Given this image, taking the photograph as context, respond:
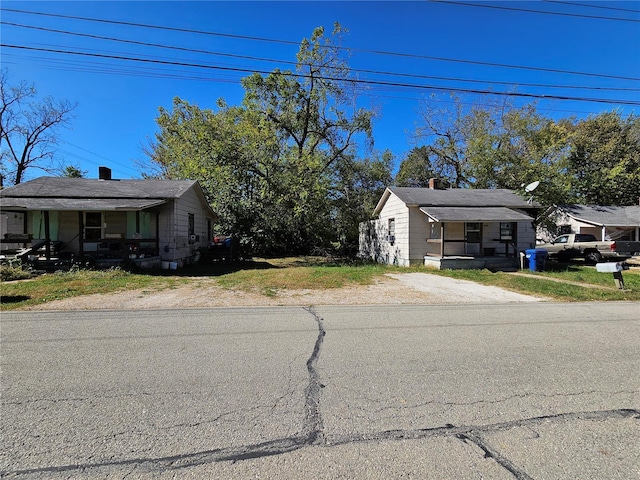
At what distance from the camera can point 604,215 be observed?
82.1 feet

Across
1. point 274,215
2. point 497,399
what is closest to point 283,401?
point 497,399

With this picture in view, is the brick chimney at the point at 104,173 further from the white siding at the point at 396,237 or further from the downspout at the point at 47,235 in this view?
the white siding at the point at 396,237

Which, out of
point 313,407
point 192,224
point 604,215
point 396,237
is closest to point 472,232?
point 396,237

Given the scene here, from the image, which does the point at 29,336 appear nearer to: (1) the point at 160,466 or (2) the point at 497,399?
(1) the point at 160,466

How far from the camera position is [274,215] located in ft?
75.0

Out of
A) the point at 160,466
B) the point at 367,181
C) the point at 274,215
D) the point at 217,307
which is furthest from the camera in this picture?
the point at 367,181

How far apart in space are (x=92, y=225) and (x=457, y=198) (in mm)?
17993

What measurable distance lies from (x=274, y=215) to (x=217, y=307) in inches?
605

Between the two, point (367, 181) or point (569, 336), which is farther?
point (367, 181)

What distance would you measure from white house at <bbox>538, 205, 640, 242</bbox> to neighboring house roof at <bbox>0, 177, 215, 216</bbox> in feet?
84.8

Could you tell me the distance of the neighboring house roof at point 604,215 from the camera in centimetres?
2399

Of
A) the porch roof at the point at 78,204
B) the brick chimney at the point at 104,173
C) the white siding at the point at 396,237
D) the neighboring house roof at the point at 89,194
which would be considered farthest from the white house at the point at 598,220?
the brick chimney at the point at 104,173

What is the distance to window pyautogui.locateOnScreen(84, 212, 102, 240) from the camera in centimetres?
1514

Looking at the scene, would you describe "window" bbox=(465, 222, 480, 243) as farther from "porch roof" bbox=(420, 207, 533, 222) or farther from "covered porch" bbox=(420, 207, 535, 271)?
"porch roof" bbox=(420, 207, 533, 222)
